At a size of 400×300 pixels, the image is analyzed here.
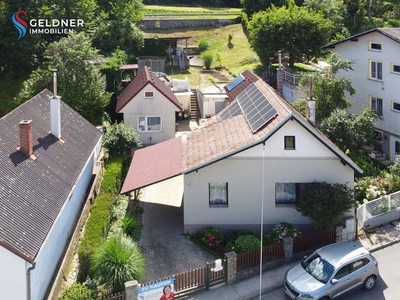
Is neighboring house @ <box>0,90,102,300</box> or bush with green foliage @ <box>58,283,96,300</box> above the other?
neighboring house @ <box>0,90,102,300</box>

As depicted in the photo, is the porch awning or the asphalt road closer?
the asphalt road

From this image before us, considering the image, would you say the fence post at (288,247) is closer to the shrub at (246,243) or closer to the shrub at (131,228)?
the shrub at (246,243)

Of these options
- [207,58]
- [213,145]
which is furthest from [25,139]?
[207,58]

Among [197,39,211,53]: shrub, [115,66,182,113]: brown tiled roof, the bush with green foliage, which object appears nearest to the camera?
the bush with green foliage

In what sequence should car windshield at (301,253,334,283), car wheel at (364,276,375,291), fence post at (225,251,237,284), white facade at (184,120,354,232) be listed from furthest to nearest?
white facade at (184,120,354,232) < fence post at (225,251,237,284) < car wheel at (364,276,375,291) < car windshield at (301,253,334,283)

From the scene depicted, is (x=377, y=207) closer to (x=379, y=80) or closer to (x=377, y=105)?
(x=377, y=105)

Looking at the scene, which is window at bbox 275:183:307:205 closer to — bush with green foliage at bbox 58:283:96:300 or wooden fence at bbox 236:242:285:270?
wooden fence at bbox 236:242:285:270

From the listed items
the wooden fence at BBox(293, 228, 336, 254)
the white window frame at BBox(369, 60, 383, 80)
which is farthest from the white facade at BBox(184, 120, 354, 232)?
the white window frame at BBox(369, 60, 383, 80)

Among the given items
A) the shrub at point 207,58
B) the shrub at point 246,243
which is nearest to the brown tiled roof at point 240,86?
the shrub at point 246,243
